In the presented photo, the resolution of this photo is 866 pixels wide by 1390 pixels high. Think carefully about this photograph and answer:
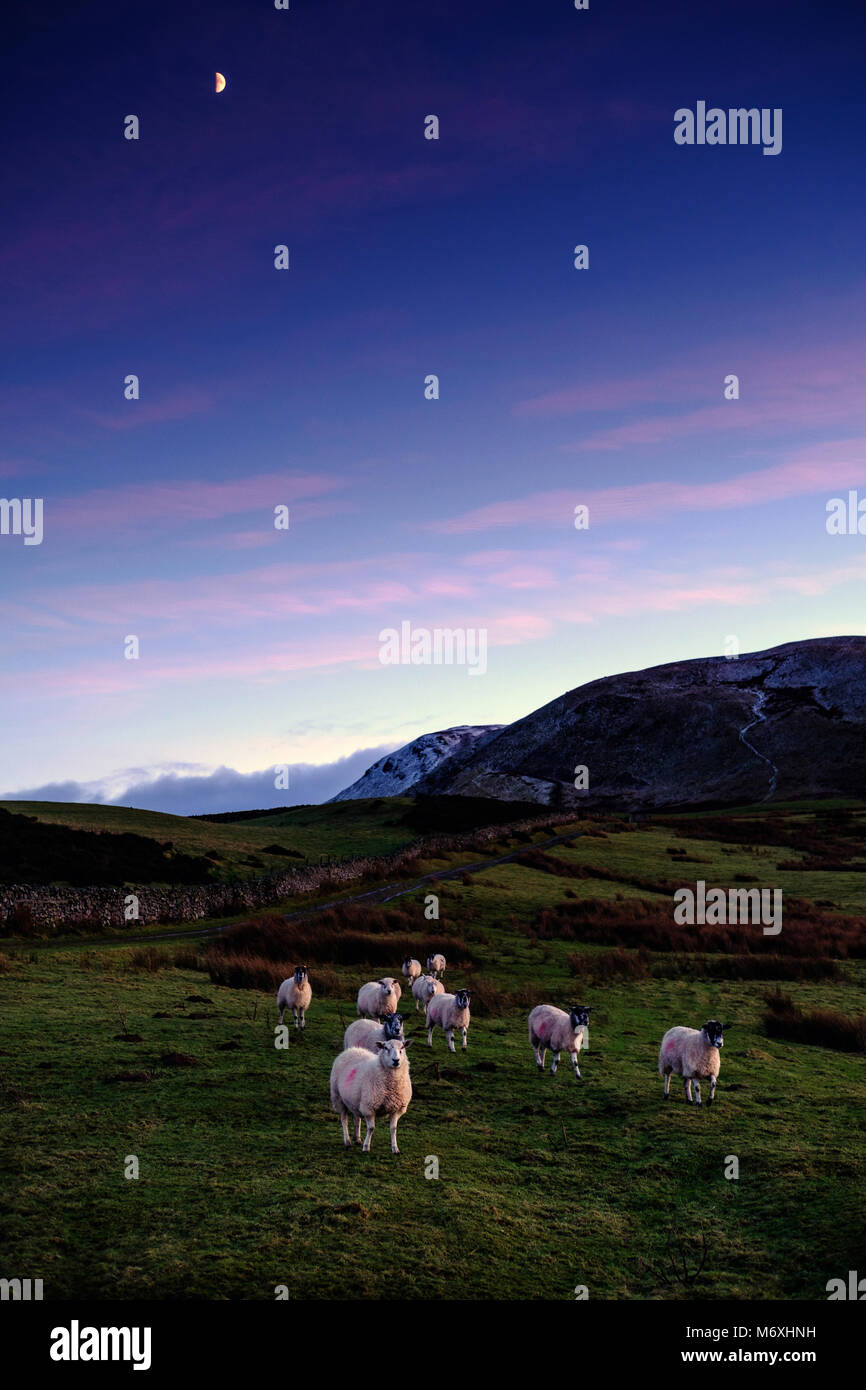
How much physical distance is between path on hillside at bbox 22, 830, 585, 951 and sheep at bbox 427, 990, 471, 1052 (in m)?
17.2

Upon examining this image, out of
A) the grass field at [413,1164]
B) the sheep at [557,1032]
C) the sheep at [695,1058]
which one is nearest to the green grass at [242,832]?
the grass field at [413,1164]

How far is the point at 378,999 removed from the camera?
67.6ft

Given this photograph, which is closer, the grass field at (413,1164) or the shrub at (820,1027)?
the grass field at (413,1164)

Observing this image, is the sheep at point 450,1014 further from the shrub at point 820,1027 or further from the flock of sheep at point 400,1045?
the shrub at point 820,1027

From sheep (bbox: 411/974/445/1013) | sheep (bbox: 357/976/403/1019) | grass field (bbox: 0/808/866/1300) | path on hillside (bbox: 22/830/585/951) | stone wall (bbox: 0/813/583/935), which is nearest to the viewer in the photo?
grass field (bbox: 0/808/866/1300)

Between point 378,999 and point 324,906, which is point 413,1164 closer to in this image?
point 378,999

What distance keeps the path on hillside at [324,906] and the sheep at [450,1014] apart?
17.2m

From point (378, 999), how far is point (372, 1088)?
8390mm

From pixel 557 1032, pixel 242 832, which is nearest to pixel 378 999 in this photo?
pixel 557 1032

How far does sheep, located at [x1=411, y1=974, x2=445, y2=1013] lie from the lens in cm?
2292

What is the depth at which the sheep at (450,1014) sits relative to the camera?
19641 mm

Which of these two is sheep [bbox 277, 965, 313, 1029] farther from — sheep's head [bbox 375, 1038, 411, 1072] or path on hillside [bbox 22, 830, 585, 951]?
path on hillside [bbox 22, 830, 585, 951]

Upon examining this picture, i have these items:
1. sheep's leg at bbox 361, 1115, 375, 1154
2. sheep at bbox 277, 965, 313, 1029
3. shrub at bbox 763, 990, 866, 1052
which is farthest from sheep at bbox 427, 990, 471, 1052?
shrub at bbox 763, 990, 866, 1052
